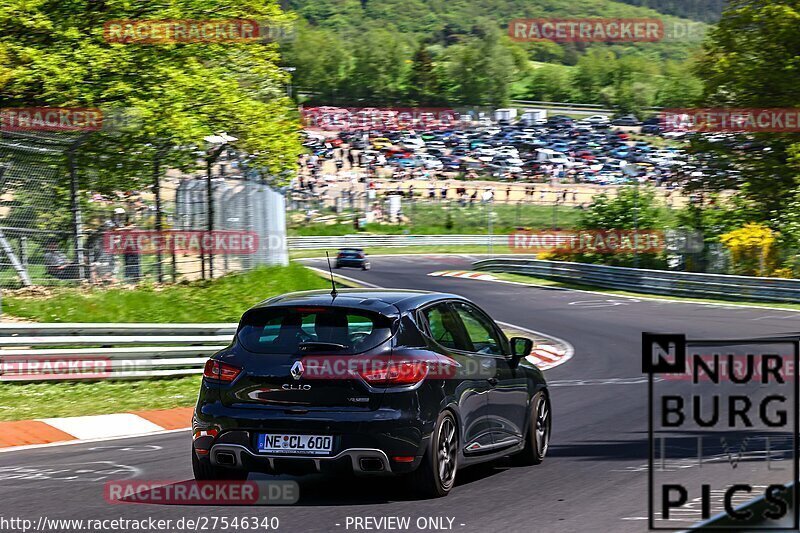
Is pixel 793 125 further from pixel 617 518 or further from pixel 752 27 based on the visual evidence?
pixel 617 518

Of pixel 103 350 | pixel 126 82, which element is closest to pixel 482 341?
pixel 103 350

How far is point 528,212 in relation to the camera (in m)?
73.8

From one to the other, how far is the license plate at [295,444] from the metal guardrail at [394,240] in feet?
198

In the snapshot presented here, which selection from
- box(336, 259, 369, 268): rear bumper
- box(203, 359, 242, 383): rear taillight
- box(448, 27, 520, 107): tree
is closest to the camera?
box(203, 359, 242, 383): rear taillight

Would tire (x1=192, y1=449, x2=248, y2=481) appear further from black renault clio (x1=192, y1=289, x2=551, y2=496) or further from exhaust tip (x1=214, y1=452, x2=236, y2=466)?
exhaust tip (x1=214, y1=452, x2=236, y2=466)

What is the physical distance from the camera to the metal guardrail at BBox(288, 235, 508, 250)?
68.4 m

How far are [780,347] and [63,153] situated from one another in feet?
42.7

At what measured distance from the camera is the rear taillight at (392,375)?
7.25 metres

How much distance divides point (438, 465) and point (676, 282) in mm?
29924

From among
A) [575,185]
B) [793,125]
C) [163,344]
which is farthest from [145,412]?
[575,185]

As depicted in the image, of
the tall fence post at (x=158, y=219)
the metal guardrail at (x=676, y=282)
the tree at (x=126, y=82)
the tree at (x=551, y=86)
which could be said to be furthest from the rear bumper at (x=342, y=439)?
the tree at (x=551, y=86)

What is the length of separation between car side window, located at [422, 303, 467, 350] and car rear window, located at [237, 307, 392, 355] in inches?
21.2

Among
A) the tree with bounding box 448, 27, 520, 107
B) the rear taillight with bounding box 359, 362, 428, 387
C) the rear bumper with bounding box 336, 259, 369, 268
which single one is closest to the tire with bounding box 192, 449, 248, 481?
the rear taillight with bounding box 359, 362, 428, 387

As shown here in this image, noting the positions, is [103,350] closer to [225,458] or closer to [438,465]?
[225,458]
